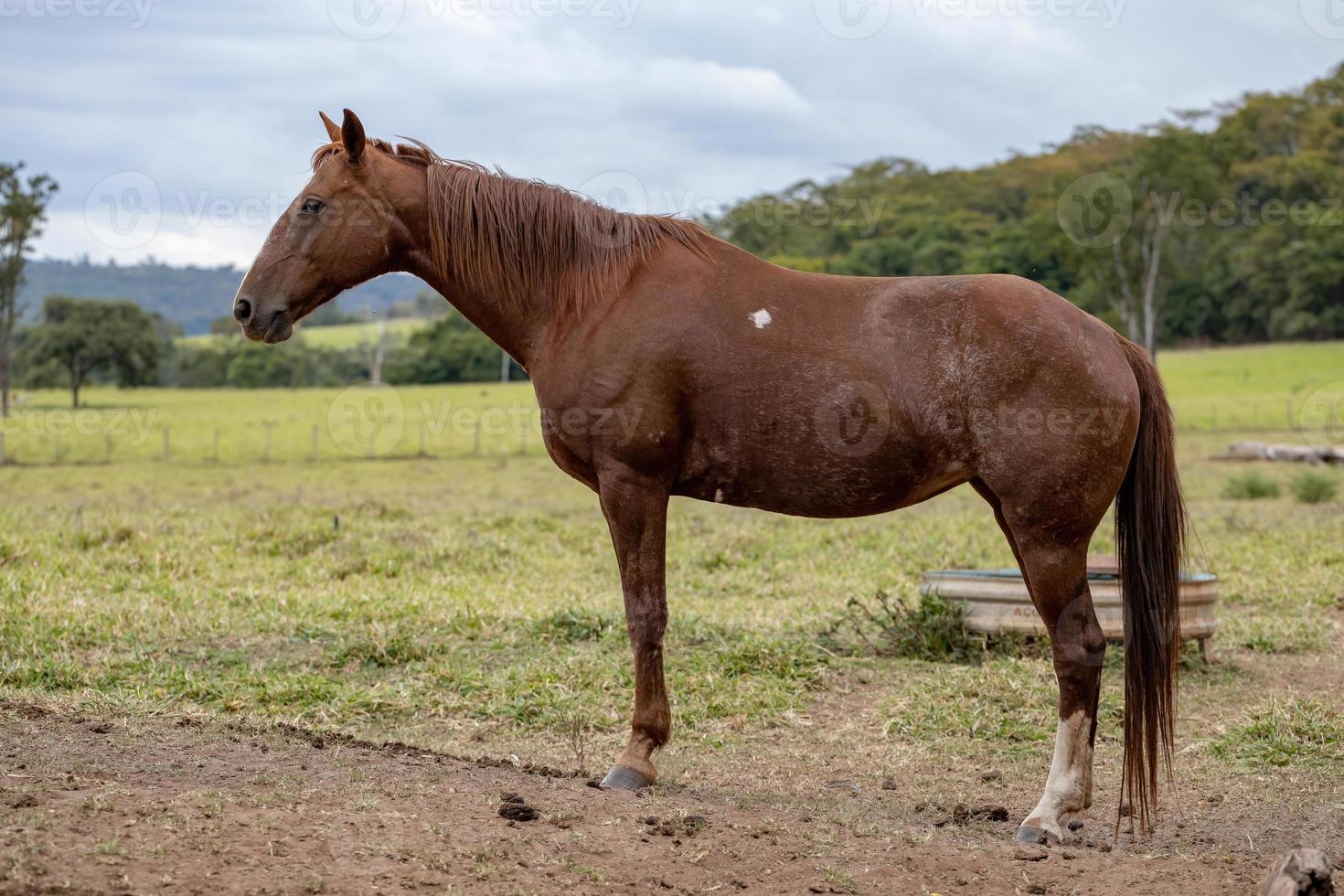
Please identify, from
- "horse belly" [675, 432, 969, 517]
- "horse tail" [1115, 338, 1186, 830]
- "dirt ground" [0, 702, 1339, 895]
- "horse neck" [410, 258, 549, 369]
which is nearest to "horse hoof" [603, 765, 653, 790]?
"dirt ground" [0, 702, 1339, 895]

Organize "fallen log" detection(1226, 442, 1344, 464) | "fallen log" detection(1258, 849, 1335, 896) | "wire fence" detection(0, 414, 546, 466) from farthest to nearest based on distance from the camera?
"wire fence" detection(0, 414, 546, 466)
"fallen log" detection(1226, 442, 1344, 464)
"fallen log" detection(1258, 849, 1335, 896)

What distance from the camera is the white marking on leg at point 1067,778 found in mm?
5020

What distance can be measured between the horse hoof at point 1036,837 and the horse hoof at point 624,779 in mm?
1658

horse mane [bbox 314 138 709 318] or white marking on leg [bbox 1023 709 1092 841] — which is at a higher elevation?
horse mane [bbox 314 138 709 318]

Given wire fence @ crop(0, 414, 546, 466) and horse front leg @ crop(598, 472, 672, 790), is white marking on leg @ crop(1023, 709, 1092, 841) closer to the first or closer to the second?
horse front leg @ crop(598, 472, 672, 790)

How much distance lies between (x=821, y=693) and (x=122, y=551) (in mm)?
6802

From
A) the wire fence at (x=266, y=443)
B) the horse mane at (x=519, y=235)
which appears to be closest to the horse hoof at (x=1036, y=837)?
the horse mane at (x=519, y=235)

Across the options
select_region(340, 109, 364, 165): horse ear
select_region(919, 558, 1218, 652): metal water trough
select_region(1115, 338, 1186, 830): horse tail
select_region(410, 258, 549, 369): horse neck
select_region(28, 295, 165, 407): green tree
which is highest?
select_region(28, 295, 165, 407): green tree

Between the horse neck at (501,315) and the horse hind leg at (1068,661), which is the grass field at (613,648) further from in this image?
the horse neck at (501,315)

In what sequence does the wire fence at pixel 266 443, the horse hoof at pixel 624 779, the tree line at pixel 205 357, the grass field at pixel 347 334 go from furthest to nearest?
1. the grass field at pixel 347 334
2. the tree line at pixel 205 357
3. the wire fence at pixel 266 443
4. the horse hoof at pixel 624 779

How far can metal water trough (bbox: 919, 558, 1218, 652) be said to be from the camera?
7.65m

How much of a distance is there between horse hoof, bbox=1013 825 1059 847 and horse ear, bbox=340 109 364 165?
4252 mm

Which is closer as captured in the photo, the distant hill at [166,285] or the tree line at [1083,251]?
the tree line at [1083,251]

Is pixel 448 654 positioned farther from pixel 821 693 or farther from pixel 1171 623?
pixel 1171 623
